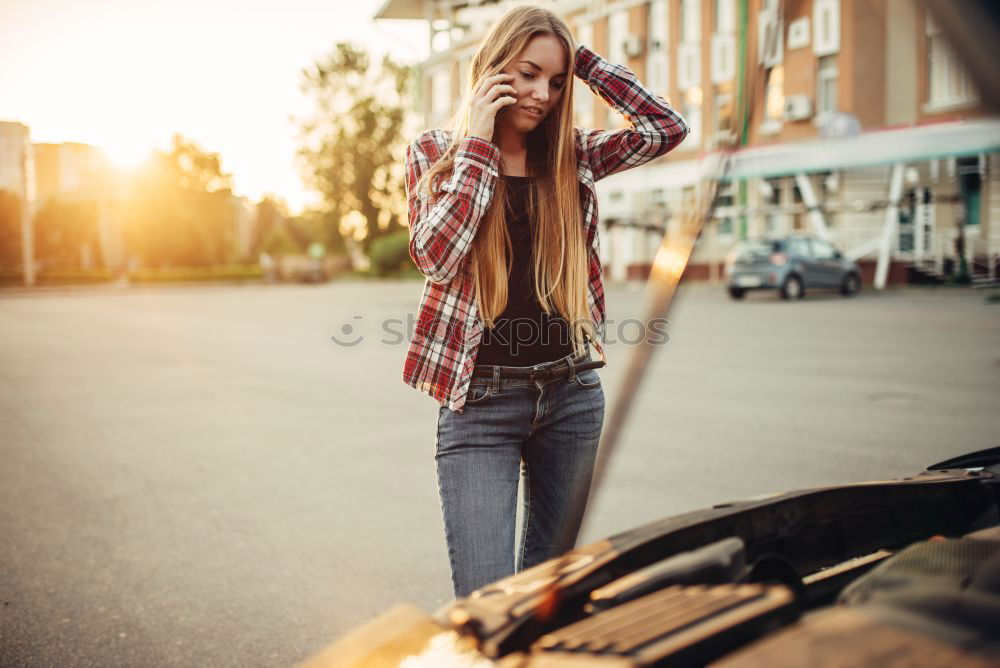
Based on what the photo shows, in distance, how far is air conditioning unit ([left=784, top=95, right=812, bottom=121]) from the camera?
27156 mm

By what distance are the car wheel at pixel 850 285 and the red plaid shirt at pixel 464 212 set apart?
19.7m

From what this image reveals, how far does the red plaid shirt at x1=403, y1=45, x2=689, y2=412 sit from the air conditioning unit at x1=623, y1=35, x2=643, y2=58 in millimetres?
33031

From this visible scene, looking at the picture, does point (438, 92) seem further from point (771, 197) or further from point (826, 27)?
point (826, 27)

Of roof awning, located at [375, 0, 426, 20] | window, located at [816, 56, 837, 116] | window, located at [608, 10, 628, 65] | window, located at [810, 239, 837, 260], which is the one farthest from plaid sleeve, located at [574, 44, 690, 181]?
roof awning, located at [375, 0, 426, 20]

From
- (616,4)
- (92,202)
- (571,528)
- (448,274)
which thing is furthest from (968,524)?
(92,202)

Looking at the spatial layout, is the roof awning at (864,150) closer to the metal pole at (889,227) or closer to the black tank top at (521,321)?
the metal pole at (889,227)

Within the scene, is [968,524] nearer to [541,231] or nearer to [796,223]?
[541,231]

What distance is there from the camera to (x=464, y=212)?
1.94m

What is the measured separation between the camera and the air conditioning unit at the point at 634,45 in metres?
33.1

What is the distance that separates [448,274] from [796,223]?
28779mm

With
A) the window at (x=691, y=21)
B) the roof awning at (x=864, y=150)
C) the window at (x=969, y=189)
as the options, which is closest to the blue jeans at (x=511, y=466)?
the roof awning at (x=864, y=150)

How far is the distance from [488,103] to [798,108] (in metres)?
28.0

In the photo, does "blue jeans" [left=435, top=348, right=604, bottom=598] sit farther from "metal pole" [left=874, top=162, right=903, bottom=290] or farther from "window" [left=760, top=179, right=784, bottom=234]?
"window" [left=760, top=179, right=784, bottom=234]

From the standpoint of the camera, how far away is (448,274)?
1.97 m
